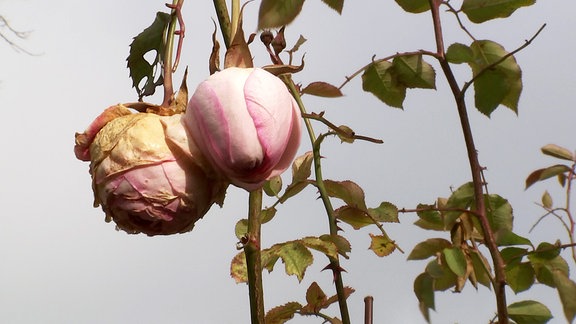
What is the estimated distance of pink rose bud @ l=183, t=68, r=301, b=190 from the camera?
2.40 ft

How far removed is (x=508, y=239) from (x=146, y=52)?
1.51 feet

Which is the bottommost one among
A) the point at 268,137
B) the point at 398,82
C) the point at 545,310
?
the point at 545,310

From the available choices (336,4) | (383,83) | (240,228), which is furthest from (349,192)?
(336,4)

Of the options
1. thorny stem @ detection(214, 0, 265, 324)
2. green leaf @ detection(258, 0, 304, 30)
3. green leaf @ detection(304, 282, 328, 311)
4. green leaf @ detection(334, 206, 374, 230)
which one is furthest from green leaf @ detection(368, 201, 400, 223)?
green leaf @ detection(258, 0, 304, 30)

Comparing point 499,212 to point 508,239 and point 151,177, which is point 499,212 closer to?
point 508,239

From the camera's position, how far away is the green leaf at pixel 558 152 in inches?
38.3

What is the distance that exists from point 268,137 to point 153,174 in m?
0.10

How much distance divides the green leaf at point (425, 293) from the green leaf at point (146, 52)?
36cm

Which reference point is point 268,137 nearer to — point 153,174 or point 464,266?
point 153,174

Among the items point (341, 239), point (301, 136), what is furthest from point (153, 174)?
point (341, 239)

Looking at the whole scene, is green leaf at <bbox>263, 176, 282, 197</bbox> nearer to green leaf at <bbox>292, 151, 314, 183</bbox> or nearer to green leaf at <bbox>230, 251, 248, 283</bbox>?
green leaf at <bbox>292, 151, 314, 183</bbox>

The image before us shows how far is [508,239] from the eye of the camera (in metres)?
0.90

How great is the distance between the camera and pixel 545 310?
906mm

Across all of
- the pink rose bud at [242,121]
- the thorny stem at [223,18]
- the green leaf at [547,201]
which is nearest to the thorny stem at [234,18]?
the thorny stem at [223,18]
